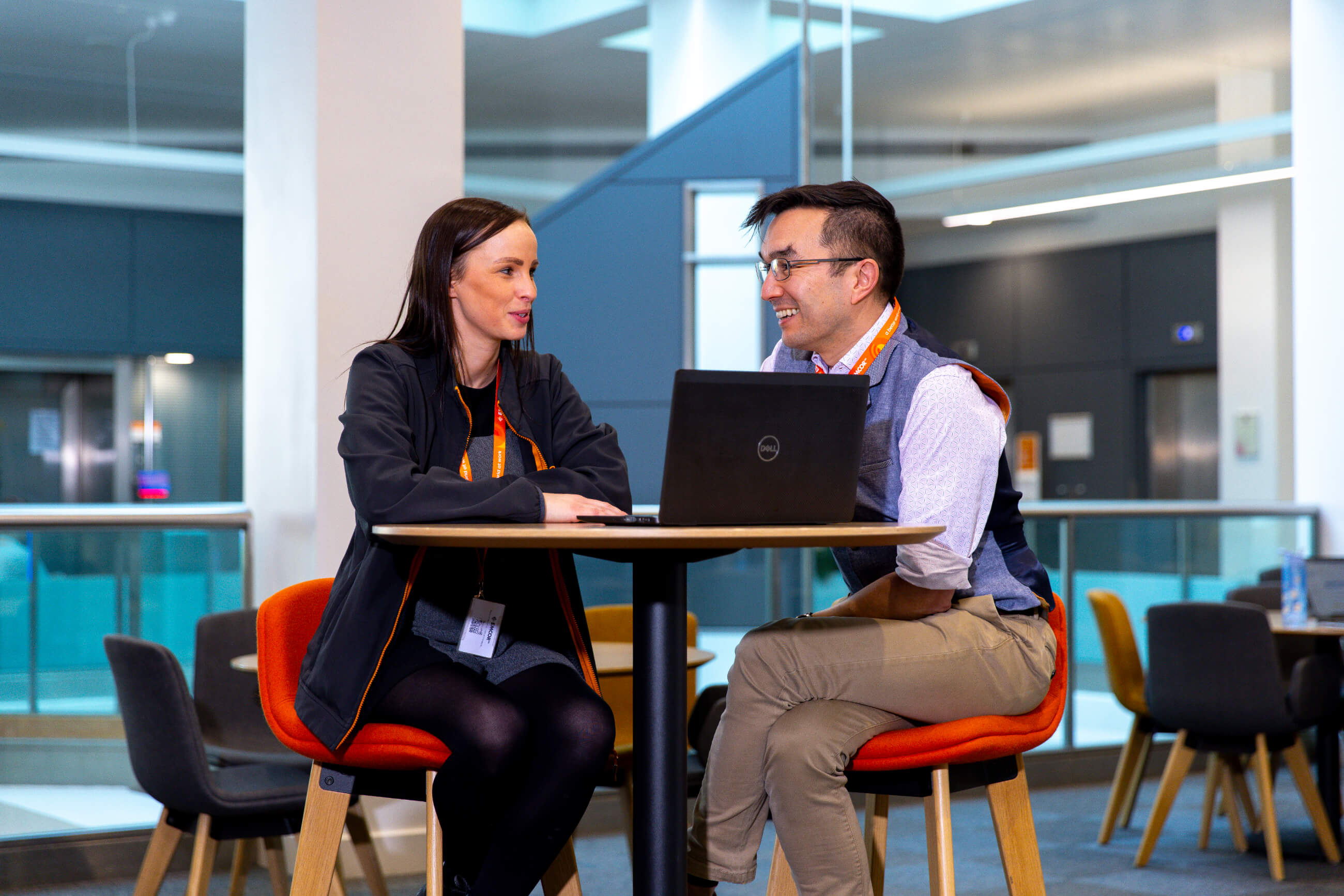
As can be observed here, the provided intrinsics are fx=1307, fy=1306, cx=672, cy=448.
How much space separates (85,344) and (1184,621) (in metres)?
9.10

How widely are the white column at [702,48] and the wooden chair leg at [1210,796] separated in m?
5.71

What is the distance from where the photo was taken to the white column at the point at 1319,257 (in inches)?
235

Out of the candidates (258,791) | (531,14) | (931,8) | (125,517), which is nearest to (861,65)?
(931,8)

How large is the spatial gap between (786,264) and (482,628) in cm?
80

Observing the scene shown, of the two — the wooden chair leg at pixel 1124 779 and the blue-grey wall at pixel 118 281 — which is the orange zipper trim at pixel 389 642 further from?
the blue-grey wall at pixel 118 281

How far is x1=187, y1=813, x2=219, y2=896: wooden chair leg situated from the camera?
267 centimetres

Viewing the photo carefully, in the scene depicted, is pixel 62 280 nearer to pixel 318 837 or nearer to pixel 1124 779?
pixel 1124 779

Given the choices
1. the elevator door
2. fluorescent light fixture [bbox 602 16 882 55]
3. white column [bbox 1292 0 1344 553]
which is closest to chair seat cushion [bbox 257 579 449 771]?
white column [bbox 1292 0 1344 553]

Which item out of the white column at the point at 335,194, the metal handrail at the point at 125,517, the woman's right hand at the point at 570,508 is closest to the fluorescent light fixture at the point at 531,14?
the white column at the point at 335,194

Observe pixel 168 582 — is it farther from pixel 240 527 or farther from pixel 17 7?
pixel 17 7

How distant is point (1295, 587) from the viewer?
3.98m

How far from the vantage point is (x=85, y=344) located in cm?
1038

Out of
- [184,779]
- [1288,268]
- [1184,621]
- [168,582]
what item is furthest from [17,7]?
[1288,268]

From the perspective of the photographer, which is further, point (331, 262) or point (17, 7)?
point (17, 7)
